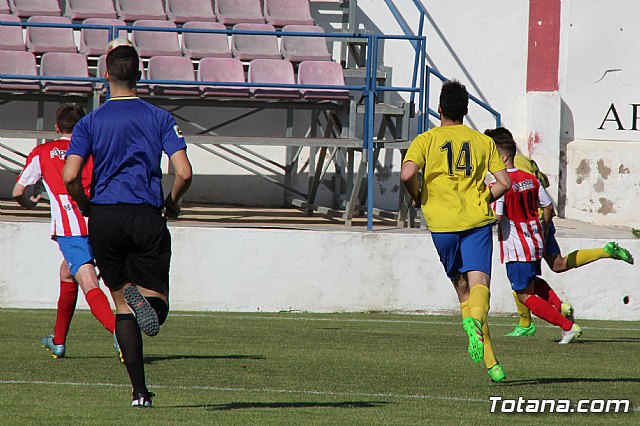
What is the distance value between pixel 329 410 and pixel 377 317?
6.68m

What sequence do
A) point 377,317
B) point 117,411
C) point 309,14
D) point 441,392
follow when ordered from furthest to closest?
point 309,14
point 377,317
point 441,392
point 117,411

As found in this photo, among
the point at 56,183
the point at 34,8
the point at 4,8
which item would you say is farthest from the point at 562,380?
the point at 4,8

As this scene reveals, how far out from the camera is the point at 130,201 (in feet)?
19.2

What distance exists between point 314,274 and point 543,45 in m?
7.22

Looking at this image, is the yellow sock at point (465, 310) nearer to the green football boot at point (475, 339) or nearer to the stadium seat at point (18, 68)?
the green football boot at point (475, 339)

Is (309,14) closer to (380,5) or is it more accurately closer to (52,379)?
(380,5)

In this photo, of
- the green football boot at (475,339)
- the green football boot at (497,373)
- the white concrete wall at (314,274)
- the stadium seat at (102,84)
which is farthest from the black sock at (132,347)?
the stadium seat at (102,84)

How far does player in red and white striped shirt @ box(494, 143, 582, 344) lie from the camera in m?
9.64

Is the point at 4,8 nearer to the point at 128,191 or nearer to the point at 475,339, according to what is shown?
the point at 128,191

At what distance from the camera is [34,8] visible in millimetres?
16844

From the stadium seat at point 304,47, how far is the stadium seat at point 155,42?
155 cm

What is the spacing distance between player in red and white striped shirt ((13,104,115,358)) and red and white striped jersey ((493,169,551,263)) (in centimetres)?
347

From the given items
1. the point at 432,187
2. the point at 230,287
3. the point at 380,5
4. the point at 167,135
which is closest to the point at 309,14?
the point at 380,5

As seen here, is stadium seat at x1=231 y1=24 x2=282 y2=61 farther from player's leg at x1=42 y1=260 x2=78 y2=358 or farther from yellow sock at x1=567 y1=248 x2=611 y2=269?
player's leg at x1=42 y1=260 x2=78 y2=358
